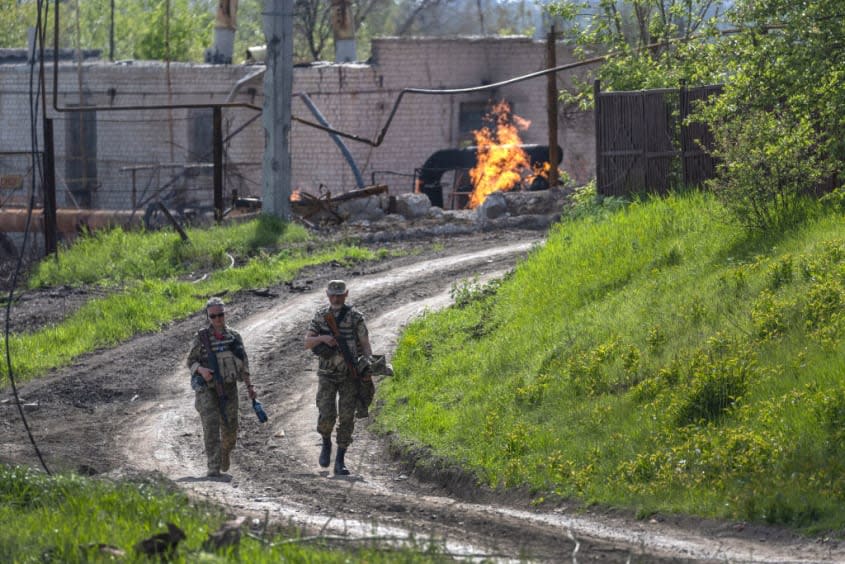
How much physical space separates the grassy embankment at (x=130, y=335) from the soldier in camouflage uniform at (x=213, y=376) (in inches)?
83.5

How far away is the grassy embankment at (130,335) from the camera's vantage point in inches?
343

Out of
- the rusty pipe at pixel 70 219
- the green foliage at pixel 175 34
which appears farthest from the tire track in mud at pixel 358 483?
the green foliage at pixel 175 34

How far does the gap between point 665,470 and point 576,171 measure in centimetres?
3266

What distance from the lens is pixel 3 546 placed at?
9.05 meters

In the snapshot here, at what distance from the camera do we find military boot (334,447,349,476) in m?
13.4

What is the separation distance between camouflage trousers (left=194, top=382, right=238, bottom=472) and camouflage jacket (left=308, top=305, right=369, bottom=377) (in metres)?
0.98

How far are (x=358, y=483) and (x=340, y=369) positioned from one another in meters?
1.25

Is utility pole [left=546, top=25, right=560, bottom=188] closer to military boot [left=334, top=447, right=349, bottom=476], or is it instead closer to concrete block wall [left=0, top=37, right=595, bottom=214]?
concrete block wall [left=0, top=37, right=595, bottom=214]

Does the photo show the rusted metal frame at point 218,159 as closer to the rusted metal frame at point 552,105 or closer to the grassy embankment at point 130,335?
the grassy embankment at point 130,335

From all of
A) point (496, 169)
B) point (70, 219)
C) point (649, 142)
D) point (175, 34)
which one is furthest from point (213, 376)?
point (175, 34)

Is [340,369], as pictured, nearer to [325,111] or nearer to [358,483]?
[358,483]

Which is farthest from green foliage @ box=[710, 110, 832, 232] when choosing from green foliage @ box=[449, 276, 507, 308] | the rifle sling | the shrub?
the rifle sling

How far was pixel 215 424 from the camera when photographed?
43.8 feet

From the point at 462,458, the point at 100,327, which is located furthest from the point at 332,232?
the point at 462,458
